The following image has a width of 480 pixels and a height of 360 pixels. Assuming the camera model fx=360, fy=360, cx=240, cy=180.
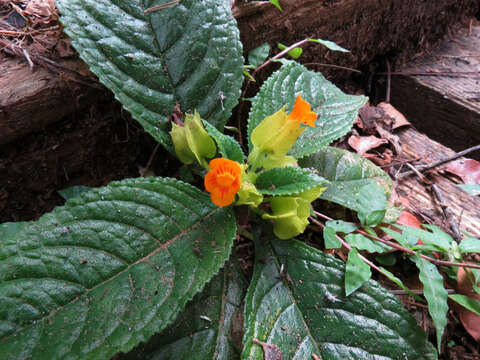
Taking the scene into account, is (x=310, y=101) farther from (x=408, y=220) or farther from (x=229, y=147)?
(x=408, y=220)

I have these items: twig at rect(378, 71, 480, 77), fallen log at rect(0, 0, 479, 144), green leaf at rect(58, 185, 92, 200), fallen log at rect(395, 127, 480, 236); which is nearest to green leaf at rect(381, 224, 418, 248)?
fallen log at rect(395, 127, 480, 236)

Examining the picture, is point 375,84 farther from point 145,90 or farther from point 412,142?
point 145,90

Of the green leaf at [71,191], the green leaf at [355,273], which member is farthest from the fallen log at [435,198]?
the green leaf at [71,191]

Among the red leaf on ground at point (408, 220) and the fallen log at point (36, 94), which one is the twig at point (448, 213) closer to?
the red leaf on ground at point (408, 220)

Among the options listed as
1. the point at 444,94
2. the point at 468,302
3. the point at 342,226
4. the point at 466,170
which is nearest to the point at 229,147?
the point at 342,226

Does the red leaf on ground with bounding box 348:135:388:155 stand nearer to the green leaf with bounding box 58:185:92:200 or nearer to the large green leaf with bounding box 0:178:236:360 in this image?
the large green leaf with bounding box 0:178:236:360

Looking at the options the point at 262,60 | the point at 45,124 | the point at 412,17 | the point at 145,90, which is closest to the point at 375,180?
the point at 262,60
